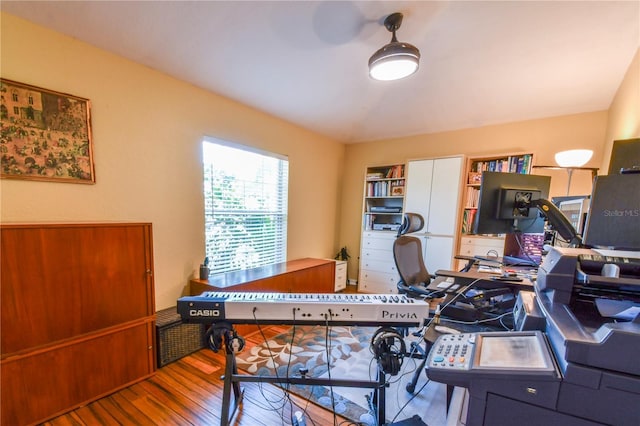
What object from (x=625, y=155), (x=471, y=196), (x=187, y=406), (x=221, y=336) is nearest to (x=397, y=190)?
(x=471, y=196)

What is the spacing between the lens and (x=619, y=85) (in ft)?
7.27

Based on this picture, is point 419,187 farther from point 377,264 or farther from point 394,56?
point 394,56

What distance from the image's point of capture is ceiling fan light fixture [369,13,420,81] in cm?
163

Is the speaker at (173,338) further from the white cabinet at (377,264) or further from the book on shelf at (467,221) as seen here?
the book on shelf at (467,221)

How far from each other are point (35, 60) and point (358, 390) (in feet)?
10.3

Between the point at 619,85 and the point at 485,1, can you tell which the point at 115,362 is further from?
the point at 619,85

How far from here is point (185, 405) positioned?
1627 mm

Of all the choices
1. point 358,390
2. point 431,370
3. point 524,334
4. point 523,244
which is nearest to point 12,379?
point 358,390

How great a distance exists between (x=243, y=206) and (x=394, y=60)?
2159mm

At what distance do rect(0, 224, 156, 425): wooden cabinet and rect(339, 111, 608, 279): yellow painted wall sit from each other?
3.18 meters

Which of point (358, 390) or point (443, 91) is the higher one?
point (443, 91)

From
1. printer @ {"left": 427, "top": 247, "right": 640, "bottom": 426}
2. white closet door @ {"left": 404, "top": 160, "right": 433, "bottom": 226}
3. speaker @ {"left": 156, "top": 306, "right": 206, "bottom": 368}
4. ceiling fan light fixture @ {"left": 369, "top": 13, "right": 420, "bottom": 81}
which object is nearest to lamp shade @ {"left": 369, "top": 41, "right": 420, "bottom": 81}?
ceiling fan light fixture @ {"left": 369, "top": 13, "right": 420, "bottom": 81}

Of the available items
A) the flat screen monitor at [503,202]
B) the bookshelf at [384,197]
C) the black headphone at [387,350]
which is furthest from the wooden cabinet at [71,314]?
the bookshelf at [384,197]

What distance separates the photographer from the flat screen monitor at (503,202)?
5.26ft
